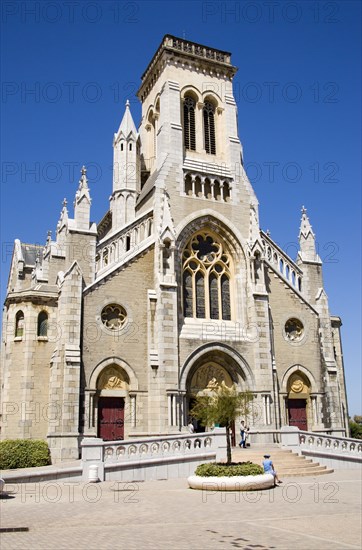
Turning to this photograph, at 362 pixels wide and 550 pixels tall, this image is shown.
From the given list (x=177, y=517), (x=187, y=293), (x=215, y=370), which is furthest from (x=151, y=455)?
(x=187, y=293)

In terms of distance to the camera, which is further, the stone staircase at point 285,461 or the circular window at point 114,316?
the circular window at point 114,316

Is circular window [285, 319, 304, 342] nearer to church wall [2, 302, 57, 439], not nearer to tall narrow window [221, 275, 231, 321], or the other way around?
tall narrow window [221, 275, 231, 321]

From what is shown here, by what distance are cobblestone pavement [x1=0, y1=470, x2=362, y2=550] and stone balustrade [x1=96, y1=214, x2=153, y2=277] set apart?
1394 centimetres

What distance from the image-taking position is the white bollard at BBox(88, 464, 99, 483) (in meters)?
20.7

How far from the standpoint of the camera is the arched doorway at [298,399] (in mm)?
32312

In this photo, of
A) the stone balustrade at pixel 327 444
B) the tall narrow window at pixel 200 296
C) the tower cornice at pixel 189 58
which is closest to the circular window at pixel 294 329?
the tall narrow window at pixel 200 296

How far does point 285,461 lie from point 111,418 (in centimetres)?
914

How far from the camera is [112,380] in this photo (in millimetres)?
28391

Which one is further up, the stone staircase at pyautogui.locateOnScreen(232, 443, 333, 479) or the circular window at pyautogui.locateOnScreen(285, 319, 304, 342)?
the circular window at pyautogui.locateOnScreen(285, 319, 304, 342)

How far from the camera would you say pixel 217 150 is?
36.7 m

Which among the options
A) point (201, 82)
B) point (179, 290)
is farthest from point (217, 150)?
point (179, 290)

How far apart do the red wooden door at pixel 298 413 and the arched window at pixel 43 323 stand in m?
15.0

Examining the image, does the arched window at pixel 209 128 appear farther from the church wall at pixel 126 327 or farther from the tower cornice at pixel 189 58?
the church wall at pixel 126 327

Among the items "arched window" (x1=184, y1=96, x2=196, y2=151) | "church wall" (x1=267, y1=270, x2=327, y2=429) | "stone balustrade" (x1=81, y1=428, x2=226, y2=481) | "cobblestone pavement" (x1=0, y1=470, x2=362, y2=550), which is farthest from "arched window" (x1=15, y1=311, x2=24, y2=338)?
"arched window" (x1=184, y1=96, x2=196, y2=151)
